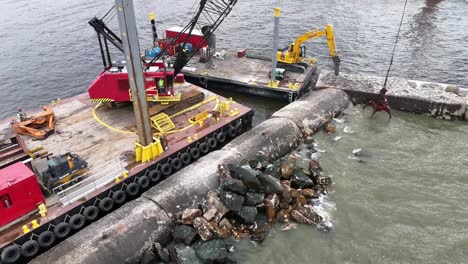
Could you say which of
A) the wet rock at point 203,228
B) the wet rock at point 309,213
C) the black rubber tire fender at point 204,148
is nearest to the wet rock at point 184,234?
the wet rock at point 203,228

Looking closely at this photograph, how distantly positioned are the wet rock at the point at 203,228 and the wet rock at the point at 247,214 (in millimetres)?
1481

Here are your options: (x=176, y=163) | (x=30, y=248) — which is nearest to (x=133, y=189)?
(x=176, y=163)

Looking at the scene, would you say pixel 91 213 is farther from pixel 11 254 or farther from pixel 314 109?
pixel 314 109

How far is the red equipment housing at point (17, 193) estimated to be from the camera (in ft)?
41.3

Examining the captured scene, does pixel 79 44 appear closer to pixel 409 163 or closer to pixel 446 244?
pixel 409 163

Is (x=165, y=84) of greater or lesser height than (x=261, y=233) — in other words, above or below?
above

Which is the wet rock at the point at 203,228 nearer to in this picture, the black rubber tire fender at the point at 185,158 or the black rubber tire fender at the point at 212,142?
the black rubber tire fender at the point at 185,158

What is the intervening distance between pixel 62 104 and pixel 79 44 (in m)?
20.8

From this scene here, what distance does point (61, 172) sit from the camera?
48.2 ft

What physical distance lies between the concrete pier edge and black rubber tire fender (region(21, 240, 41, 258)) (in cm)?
103

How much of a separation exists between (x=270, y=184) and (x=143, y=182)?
6.05 m

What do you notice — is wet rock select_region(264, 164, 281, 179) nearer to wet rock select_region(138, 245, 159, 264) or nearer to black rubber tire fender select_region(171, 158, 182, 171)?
black rubber tire fender select_region(171, 158, 182, 171)

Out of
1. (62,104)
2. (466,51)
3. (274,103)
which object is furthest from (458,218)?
(466,51)

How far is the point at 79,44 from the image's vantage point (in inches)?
1560
